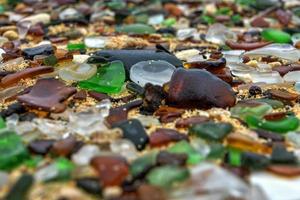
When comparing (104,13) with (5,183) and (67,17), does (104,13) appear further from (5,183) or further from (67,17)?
(5,183)

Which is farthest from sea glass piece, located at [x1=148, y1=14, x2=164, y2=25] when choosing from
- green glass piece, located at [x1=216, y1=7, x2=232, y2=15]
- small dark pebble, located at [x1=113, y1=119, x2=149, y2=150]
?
small dark pebble, located at [x1=113, y1=119, x2=149, y2=150]

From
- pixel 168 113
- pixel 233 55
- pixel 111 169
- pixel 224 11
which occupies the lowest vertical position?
pixel 224 11

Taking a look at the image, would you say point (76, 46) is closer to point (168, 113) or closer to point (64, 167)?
point (168, 113)

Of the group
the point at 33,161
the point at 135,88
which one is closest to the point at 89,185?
the point at 33,161

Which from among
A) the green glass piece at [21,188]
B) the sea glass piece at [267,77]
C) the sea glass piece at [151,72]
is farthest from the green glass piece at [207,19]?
the green glass piece at [21,188]

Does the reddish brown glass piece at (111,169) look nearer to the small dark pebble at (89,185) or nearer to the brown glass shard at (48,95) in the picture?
the small dark pebble at (89,185)

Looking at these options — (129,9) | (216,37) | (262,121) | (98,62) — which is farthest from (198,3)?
(262,121)
